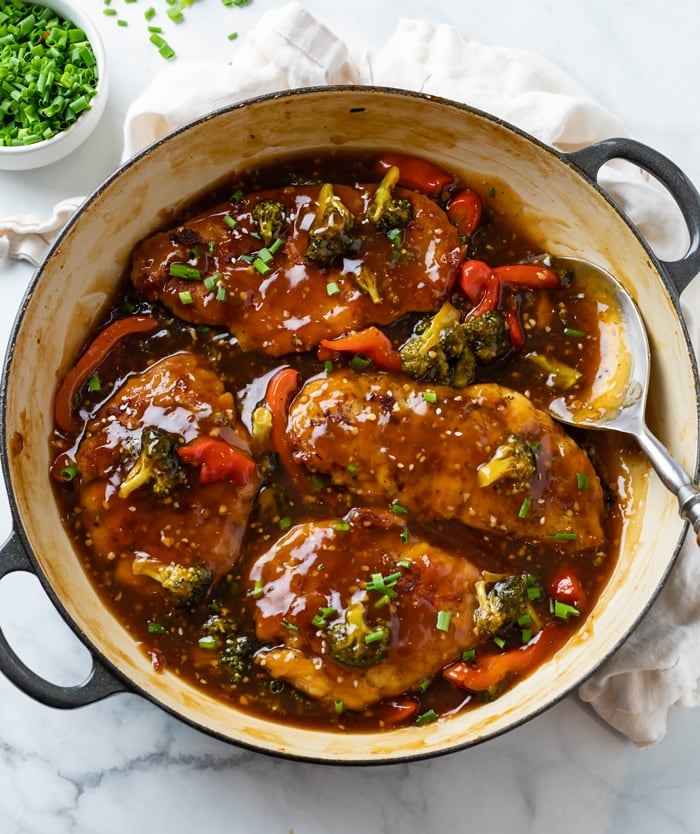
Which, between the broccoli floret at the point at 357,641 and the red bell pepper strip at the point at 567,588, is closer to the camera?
the broccoli floret at the point at 357,641

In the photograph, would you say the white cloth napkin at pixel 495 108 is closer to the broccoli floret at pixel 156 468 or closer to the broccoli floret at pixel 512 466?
the broccoli floret at pixel 512 466

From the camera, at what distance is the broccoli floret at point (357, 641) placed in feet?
11.8

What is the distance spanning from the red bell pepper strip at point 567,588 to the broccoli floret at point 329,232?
1.62 m

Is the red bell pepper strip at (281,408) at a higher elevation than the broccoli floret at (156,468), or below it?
higher

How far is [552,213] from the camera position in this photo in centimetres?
407

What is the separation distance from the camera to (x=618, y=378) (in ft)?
12.9

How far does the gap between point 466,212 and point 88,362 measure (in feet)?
5.67

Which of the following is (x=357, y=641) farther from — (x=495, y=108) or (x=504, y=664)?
(x=495, y=108)

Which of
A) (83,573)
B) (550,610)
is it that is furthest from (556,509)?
(83,573)

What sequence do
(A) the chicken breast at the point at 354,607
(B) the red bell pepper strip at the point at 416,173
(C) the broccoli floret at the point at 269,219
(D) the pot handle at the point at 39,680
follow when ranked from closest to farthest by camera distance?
(D) the pot handle at the point at 39,680 → (A) the chicken breast at the point at 354,607 → (C) the broccoli floret at the point at 269,219 → (B) the red bell pepper strip at the point at 416,173

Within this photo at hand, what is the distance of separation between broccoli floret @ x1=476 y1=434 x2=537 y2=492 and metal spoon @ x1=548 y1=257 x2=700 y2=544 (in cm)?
30

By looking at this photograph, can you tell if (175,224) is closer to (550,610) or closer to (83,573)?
(83,573)

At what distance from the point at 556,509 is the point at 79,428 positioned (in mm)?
1986

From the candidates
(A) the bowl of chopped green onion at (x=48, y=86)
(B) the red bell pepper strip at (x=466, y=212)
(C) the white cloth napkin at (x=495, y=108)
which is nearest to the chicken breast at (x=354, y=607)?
(C) the white cloth napkin at (x=495, y=108)
